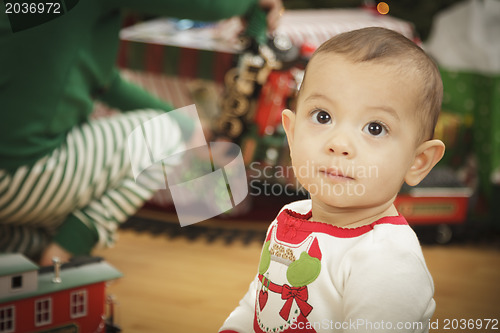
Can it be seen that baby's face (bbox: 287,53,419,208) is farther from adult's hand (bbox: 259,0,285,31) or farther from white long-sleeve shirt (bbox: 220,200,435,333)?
adult's hand (bbox: 259,0,285,31)

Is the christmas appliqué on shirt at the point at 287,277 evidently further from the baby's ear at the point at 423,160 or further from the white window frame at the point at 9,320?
the white window frame at the point at 9,320

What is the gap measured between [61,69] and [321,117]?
45 cm

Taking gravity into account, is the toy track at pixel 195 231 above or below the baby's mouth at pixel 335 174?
below

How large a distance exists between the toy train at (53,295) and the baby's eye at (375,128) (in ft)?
1.29

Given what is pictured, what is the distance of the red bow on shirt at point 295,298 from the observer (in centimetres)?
51

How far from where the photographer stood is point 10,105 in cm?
78

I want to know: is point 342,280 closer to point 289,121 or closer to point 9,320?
point 289,121

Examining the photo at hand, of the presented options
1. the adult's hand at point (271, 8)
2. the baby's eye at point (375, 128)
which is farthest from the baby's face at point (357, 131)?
the adult's hand at point (271, 8)

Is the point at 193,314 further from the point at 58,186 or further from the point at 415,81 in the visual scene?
the point at 415,81

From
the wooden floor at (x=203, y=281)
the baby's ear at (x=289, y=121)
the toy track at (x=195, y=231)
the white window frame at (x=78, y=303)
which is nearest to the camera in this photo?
the baby's ear at (x=289, y=121)

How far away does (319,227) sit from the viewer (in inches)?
21.1

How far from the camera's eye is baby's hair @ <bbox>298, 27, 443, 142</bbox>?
496 mm

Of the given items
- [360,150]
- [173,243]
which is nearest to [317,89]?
[360,150]

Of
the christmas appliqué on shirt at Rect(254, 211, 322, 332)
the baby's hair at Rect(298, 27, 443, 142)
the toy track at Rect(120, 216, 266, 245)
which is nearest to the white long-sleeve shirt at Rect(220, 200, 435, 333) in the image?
the christmas appliqué on shirt at Rect(254, 211, 322, 332)
